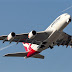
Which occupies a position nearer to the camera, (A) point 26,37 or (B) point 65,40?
(A) point 26,37

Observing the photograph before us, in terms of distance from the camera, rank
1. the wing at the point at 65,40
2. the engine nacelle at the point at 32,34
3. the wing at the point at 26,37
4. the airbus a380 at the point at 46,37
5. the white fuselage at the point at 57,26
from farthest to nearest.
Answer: the wing at the point at 65,40
the wing at the point at 26,37
the airbus a380 at the point at 46,37
the engine nacelle at the point at 32,34
the white fuselage at the point at 57,26

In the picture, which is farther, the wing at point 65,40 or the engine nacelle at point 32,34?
the wing at point 65,40

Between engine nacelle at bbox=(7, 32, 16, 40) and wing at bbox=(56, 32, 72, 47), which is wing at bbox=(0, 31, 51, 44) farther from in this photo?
wing at bbox=(56, 32, 72, 47)

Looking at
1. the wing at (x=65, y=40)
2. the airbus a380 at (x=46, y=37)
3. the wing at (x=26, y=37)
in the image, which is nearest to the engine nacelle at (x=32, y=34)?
the airbus a380 at (x=46, y=37)

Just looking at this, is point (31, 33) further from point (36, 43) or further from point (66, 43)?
point (66, 43)

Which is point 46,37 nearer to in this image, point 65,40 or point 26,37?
point 26,37

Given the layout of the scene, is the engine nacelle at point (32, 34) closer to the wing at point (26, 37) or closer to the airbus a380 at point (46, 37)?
the airbus a380 at point (46, 37)

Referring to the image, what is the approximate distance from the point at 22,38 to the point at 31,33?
3.54 meters

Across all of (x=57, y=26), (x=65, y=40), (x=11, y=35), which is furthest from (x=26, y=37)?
(x=65, y=40)

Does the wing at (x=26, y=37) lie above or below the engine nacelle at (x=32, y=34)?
below

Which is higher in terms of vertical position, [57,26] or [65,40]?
[57,26]

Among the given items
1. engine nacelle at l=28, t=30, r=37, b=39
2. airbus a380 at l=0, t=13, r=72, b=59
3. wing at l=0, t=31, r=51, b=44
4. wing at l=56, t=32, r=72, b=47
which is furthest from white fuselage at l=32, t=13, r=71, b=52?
engine nacelle at l=28, t=30, r=37, b=39

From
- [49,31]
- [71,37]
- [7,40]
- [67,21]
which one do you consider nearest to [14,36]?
[7,40]

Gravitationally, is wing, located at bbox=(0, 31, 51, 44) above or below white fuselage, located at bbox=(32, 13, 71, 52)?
below
